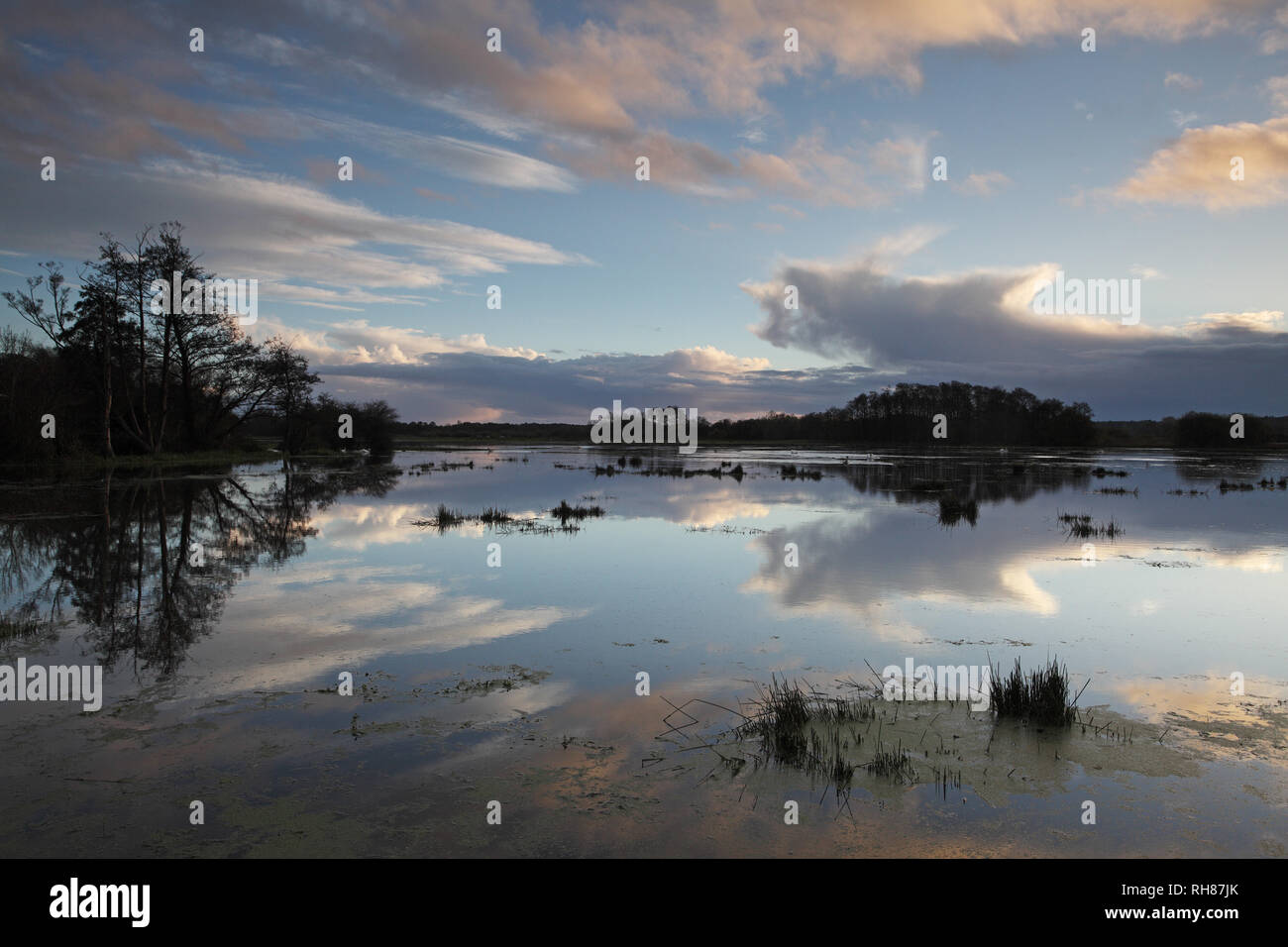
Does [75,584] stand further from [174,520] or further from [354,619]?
[174,520]

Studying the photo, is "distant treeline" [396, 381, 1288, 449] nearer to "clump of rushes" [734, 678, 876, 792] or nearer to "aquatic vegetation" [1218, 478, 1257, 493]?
"aquatic vegetation" [1218, 478, 1257, 493]

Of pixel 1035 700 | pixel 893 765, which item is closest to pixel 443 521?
pixel 1035 700

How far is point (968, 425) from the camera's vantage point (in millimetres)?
122688

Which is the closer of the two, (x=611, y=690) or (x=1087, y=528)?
(x=611, y=690)

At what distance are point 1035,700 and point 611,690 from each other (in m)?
3.80

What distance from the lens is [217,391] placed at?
46750 mm

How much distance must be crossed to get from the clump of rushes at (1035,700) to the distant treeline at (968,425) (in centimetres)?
10250

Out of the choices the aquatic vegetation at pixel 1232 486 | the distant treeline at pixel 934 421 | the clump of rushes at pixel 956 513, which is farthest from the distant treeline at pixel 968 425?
the clump of rushes at pixel 956 513

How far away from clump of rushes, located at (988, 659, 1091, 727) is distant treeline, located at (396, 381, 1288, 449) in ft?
336

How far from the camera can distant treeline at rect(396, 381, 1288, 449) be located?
9194 cm

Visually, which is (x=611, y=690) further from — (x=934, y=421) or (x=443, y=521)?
(x=934, y=421)

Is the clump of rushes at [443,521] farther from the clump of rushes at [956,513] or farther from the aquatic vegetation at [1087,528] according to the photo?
the aquatic vegetation at [1087,528]

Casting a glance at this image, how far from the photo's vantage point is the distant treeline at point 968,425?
91.9m

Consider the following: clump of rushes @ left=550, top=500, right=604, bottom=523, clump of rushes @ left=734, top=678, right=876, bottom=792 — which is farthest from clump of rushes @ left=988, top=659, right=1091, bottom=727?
clump of rushes @ left=550, top=500, right=604, bottom=523
